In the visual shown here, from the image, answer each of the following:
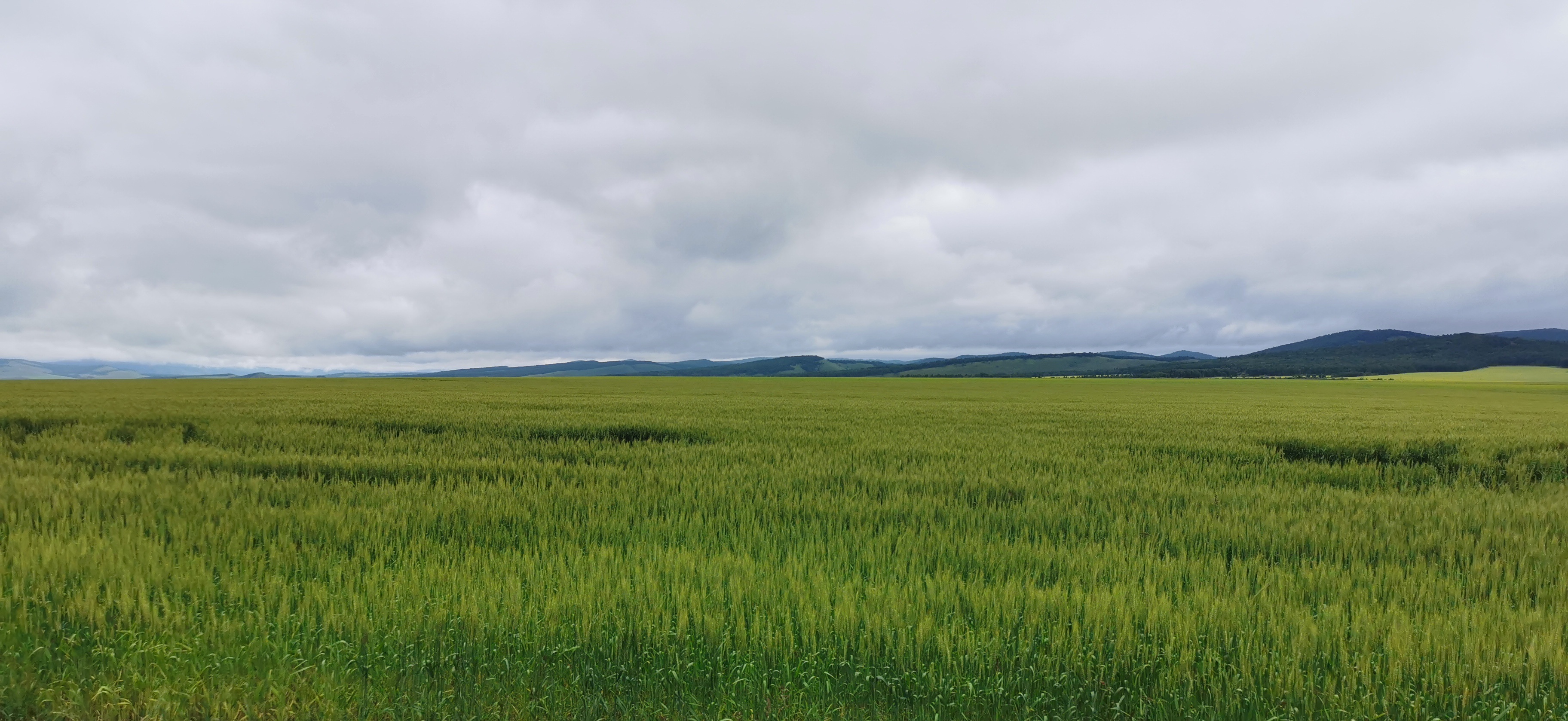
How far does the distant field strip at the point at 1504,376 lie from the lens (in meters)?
111

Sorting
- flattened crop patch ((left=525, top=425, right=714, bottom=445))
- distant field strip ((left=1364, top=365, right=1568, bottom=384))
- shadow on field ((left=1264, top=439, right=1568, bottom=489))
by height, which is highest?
flattened crop patch ((left=525, top=425, right=714, bottom=445))

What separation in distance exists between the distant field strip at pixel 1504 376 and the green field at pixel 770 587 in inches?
5761

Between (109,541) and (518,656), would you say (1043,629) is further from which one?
(109,541)

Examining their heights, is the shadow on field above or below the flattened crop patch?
below

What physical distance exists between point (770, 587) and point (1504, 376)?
190973mm

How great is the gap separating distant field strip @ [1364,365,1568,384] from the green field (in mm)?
146323

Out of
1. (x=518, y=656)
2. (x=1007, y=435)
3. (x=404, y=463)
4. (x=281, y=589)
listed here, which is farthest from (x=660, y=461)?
(x=1007, y=435)

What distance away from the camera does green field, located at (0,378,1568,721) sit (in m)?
2.81

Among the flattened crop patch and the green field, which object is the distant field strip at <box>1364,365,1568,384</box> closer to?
the green field

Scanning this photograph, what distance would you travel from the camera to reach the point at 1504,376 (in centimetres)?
12469

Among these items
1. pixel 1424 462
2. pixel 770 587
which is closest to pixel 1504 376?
pixel 1424 462

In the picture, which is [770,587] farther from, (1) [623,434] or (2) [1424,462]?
(2) [1424,462]

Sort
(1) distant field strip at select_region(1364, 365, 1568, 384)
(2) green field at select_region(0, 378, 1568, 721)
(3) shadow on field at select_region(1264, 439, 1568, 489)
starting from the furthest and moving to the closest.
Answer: (1) distant field strip at select_region(1364, 365, 1568, 384), (3) shadow on field at select_region(1264, 439, 1568, 489), (2) green field at select_region(0, 378, 1568, 721)

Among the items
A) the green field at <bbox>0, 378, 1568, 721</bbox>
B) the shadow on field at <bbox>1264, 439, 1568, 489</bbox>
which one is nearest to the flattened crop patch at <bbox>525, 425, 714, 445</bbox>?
the green field at <bbox>0, 378, 1568, 721</bbox>
